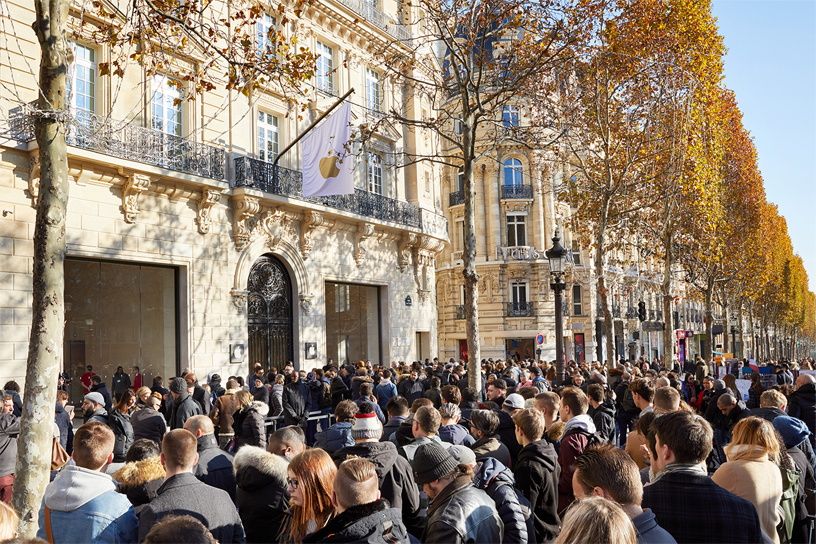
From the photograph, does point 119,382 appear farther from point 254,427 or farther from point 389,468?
point 389,468

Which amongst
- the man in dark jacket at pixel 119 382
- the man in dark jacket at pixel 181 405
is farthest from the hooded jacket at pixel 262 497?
the man in dark jacket at pixel 119 382

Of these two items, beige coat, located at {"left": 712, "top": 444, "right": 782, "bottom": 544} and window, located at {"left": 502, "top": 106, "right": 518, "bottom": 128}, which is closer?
beige coat, located at {"left": 712, "top": 444, "right": 782, "bottom": 544}

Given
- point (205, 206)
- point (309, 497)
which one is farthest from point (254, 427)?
point (205, 206)

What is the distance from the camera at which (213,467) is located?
553 centimetres

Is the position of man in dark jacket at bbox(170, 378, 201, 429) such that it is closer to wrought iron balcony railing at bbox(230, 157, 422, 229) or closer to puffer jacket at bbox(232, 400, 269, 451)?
puffer jacket at bbox(232, 400, 269, 451)

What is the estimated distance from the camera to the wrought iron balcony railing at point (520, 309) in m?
41.9

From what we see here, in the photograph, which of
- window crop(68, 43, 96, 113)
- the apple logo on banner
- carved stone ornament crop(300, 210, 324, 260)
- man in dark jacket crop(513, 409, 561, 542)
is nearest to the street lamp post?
the apple logo on banner

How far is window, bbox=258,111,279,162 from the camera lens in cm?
1975

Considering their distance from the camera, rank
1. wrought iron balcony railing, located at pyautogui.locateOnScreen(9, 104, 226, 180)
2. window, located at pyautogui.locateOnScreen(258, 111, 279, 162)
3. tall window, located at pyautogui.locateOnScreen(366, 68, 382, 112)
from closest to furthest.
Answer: wrought iron balcony railing, located at pyautogui.locateOnScreen(9, 104, 226, 180)
window, located at pyautogui.locateOnScreen(258, 111, 279, 162)
tall window, located at pyautogui.locateOnScreen(366, 68, 382, 112)

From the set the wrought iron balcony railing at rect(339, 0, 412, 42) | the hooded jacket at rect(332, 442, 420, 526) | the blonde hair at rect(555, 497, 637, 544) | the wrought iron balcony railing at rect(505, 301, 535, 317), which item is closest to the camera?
the blonde hair at rect(555, 497, 637, 544)

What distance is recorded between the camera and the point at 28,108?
13086mm

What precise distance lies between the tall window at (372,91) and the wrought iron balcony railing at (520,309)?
21250 millimetres

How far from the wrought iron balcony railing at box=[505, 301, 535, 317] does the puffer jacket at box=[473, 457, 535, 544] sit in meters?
38.0

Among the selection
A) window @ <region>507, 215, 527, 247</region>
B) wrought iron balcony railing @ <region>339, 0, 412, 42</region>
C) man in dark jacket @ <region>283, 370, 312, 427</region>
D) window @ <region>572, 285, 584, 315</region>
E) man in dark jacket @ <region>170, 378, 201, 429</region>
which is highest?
wrought iron balcony railing @ <region>339, 0, 412, 42</region>
